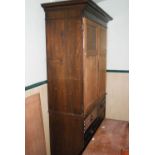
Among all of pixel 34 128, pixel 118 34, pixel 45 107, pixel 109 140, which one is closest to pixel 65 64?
pixel 45 107

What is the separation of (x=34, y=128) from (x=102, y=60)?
145cm

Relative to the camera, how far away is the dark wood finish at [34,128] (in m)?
1.99

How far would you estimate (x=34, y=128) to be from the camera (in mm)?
2119

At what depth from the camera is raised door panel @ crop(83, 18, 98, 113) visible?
222 cm

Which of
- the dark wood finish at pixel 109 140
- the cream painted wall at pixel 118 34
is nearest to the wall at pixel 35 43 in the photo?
the dark wood finish at pixel 109 140

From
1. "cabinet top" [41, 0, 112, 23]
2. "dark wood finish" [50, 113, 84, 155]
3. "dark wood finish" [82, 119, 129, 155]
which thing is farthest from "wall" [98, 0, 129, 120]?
"dark wood finish" [50, 113, 84, 155]

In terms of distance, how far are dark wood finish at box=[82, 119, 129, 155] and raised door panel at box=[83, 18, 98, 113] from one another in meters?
0.45

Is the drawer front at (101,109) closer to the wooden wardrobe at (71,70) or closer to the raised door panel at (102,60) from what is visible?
the raised door panel at (102,60)

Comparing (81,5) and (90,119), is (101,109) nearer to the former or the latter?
(90,119)

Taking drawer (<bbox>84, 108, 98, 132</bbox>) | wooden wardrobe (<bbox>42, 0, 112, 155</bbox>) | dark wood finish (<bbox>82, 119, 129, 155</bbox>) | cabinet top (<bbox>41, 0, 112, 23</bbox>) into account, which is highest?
cabinet top (<bbox>41, 0, 112, 23</bbox>)

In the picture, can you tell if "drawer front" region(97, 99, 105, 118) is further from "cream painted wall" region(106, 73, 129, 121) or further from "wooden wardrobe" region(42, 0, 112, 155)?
"wooden wardrobe" region(42, 0, 112, 155)
